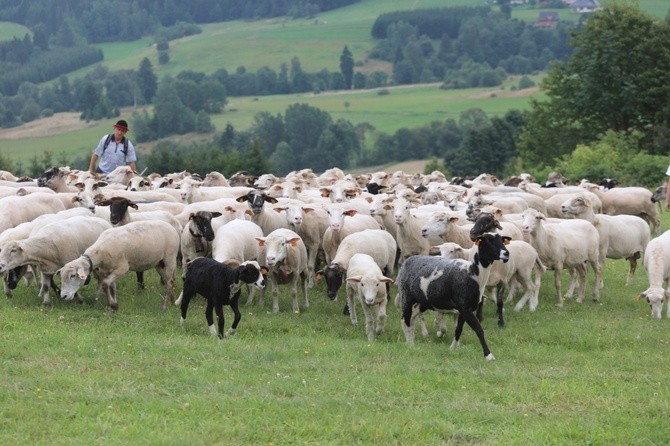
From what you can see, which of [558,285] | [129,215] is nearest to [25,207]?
[129,215]

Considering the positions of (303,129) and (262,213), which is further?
(303,129)

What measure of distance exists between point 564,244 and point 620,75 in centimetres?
4127

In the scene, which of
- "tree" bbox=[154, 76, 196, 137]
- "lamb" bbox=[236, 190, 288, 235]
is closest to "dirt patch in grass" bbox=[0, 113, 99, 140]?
"tree" bbox=[154, 76, 196, 137]

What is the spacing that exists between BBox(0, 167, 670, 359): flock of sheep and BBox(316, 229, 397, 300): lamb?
3cm

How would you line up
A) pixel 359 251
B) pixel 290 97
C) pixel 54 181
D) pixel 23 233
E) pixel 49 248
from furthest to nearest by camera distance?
pixel 290 97 → pixel 54 181 → pixel 23 233 → pixel 359 251 → pixel 49 248

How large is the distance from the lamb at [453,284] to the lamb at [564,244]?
4218 millimetres

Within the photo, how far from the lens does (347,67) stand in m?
169

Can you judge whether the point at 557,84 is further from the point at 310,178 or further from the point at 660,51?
the point at 310,178

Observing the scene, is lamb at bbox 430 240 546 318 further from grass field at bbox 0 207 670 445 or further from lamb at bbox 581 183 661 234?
lamb at bbox 581 183 661 234

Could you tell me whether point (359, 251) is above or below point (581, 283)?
above

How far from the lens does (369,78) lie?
16675 cm

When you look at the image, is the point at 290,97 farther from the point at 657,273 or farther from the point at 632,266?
the point at 657,273

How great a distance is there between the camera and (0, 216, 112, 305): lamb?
16234 millimetres

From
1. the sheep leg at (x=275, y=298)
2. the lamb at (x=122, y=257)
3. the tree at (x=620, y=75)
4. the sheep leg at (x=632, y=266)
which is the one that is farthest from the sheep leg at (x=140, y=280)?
the tree at (x=620, y=75)
